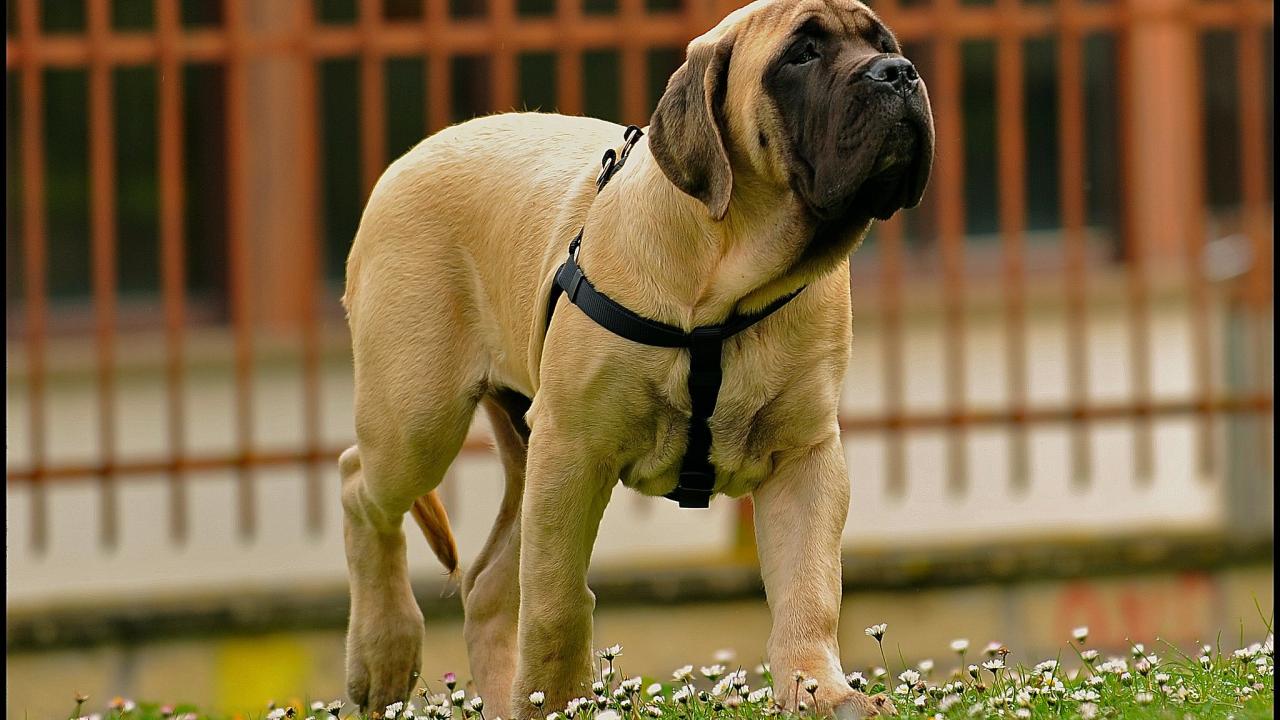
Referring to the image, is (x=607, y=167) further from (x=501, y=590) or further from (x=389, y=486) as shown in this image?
(x=501, y=590)

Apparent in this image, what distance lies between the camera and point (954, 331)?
790 centimetres

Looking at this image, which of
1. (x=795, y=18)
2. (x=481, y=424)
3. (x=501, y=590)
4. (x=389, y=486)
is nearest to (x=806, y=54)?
(x=795, y=18)

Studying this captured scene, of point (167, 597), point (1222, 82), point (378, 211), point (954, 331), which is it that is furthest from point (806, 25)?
point (1222, 82)

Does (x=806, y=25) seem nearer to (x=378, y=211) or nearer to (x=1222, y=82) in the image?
(x=378, y=211)

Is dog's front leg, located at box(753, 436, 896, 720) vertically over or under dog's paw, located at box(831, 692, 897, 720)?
over

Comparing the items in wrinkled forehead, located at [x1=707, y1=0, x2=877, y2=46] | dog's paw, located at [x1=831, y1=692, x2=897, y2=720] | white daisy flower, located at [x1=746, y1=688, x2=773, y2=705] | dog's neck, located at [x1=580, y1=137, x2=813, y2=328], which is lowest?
white daisy flower, located at [x1=746, y1=688, x2=773, y2=705]

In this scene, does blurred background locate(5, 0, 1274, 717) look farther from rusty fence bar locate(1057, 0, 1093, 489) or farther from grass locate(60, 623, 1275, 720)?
grass locate(60, 623, 1275, 720)

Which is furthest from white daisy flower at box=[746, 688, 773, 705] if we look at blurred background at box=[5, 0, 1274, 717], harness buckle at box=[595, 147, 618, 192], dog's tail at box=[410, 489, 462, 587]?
blurred background at box=[5, 0, 1274, 717]

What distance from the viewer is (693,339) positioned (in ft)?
12.8

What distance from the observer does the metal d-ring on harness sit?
390 centimetres

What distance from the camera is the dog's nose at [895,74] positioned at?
363cm

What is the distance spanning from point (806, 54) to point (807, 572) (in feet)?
3.62

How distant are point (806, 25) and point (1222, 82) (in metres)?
7.72

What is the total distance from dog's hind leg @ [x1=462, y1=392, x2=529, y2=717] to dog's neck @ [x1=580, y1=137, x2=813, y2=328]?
102 cm
